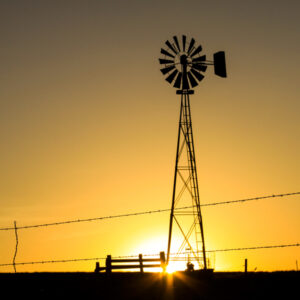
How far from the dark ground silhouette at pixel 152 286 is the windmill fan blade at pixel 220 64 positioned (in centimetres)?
1260

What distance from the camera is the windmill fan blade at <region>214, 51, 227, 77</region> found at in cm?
3381

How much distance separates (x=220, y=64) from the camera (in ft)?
111

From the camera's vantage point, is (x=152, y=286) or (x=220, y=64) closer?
(x=152, y=286)

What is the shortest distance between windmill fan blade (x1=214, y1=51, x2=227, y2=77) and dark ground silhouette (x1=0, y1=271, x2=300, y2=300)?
12.6 metres

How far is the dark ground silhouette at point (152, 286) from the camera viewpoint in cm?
2206

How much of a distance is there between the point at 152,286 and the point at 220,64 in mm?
15042

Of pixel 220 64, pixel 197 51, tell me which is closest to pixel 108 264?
pixel 220 64

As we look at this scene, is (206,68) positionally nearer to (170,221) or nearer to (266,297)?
(170,221)

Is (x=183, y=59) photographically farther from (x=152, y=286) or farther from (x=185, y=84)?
(x=152, y=286)

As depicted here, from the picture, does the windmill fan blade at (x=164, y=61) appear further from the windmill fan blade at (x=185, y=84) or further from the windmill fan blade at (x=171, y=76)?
the windmill fan blade at (x=185, y=84)

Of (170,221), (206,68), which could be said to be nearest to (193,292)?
(170,221)

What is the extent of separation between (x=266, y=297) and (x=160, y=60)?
1784cm

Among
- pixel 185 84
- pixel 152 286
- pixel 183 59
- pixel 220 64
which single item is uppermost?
pixel 183 59

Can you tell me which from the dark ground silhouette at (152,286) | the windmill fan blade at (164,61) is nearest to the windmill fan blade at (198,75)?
the windmill fan blade at (164,61)
